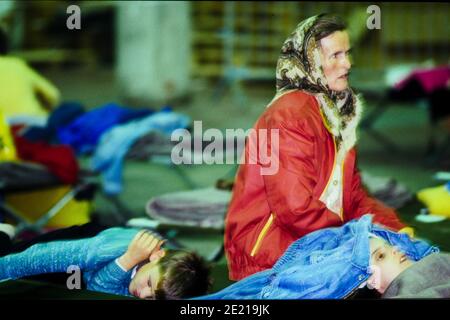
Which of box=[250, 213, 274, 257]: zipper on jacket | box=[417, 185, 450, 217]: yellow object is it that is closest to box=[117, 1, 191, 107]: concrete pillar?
box=[417, 185, 450, 217]: yellow object

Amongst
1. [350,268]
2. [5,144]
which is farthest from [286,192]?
[5,144]

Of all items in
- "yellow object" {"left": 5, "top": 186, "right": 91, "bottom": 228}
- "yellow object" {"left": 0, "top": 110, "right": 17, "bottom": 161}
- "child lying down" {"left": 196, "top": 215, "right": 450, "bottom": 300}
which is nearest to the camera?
"child lying down" {"left": 196, "top": 215, "right": 450, "bottom": 300}

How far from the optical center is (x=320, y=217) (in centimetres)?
314

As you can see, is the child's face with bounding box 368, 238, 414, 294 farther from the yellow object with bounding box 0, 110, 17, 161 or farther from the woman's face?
the yellow object with bounding box 0, 110, 17, 161

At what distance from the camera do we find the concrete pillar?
29.2ft

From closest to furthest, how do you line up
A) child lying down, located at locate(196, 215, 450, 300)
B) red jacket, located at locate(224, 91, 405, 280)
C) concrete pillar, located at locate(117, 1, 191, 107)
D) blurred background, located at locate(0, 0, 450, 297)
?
child lying down, located at locate(196, 215, 450, 300) < red jacket, located at locate(224, 91, 405, 280) < blurred background, located at locate(0, 0, 450, 297) < concrete pillar, located at locate(117, 1, 191, 107)

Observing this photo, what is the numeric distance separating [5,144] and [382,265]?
2487 mm

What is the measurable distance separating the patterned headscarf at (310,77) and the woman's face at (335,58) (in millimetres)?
21

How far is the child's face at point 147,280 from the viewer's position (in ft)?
10.3

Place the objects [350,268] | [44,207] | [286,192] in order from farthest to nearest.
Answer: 1. [44,207]
2. [286,192]
3. [350,268]

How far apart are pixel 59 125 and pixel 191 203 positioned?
3.98 ft

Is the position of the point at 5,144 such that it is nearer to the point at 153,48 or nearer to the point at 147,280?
the point at 147,280

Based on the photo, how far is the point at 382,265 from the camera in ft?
9.96

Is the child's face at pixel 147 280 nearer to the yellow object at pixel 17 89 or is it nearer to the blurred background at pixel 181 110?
the blurred background at pixel 181 110
